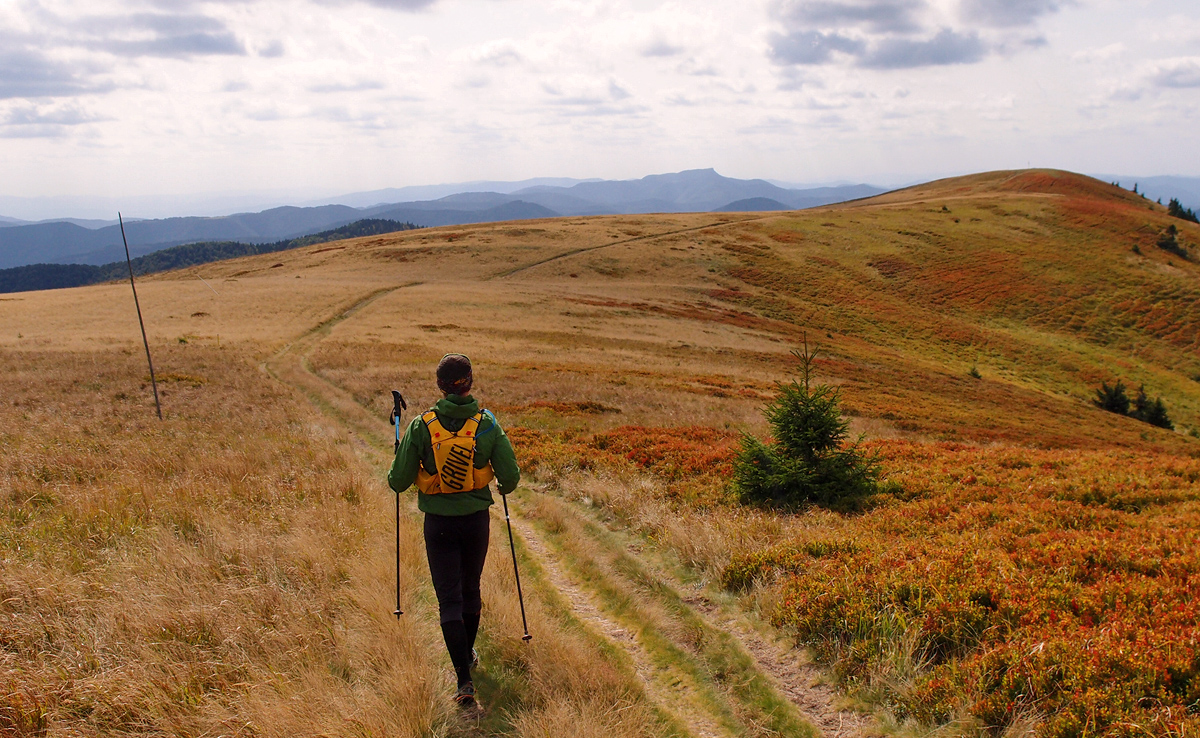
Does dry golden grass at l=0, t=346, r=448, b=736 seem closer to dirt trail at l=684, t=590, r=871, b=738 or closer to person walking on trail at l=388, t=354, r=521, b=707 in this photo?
person walking on trail at l=388, t=354, r=521, b=707

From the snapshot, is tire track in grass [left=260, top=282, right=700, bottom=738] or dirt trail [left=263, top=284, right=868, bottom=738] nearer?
tire track in grass [left=260, top=282, right=700, bottom=738]

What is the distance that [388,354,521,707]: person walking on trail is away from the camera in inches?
201

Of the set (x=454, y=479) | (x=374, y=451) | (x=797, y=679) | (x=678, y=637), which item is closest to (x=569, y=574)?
(x=678, y=637)

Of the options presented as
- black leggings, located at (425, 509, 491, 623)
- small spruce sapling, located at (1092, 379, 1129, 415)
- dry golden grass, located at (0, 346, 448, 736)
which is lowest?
small spruce sapling, located at (1092, 379, 1129, 415)

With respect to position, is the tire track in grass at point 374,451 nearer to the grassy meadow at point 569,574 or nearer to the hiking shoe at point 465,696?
the grassy meadow at point 569,574

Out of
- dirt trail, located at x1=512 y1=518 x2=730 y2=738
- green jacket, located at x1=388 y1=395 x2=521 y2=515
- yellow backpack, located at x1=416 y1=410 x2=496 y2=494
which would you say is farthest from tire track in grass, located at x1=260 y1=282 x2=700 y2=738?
yellow backpack, located at x1=416 y1=410 x2=496 y2=494

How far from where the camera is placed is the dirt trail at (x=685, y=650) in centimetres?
532

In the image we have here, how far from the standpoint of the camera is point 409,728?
175 inches

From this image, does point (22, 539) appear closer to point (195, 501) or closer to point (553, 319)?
point (195, 501)

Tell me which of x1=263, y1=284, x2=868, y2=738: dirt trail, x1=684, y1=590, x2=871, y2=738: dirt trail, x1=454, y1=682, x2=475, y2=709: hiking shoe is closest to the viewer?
x1=454, y1=682, x2=475, y2=709: hiking shoe

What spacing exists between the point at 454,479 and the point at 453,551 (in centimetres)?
68

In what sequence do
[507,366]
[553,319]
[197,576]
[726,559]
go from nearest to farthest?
[197,576], [726,559], [507,366], [553,319]

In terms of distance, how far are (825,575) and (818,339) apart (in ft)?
161

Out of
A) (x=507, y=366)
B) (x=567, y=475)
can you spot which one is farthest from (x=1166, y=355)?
(x=567, y=475)
